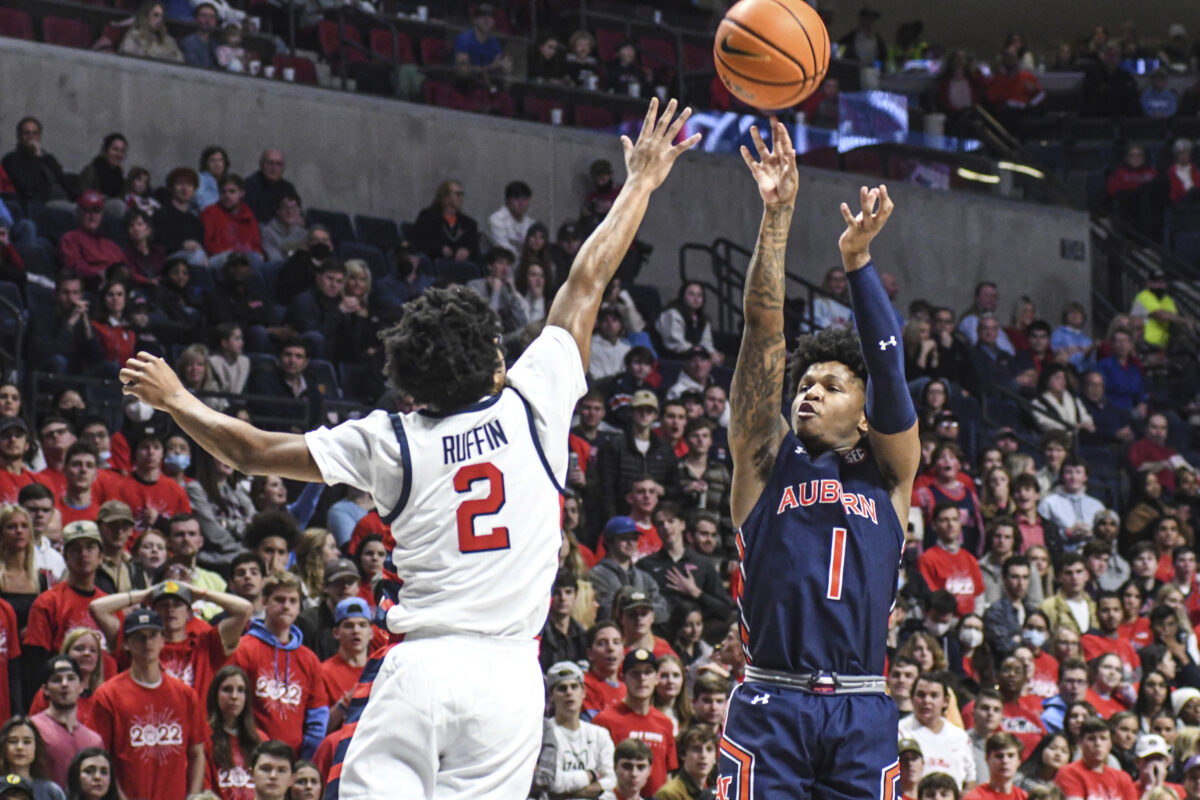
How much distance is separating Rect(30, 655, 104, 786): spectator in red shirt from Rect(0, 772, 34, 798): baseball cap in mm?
446

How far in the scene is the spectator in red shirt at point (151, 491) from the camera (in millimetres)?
10984

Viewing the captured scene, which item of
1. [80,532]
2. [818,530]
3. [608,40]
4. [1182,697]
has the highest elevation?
[608,40]

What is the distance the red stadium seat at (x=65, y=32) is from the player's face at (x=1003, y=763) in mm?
10117

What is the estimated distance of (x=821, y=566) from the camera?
5.53m

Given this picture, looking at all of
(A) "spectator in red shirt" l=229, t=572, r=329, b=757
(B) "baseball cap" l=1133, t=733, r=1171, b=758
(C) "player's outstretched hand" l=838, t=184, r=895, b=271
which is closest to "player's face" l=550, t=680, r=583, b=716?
(A) "spectator in red shirt" l=229, t=572, r=329, b=757

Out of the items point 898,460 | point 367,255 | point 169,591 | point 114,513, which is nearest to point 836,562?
point 898,460

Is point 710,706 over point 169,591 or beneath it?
beneath

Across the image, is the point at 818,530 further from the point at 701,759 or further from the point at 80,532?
the point at 80,532

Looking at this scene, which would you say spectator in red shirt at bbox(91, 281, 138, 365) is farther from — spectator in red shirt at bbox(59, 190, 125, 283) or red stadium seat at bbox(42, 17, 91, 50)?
red stadium seat at bbox(42, 17, 91, 50)

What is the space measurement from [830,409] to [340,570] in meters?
4.93

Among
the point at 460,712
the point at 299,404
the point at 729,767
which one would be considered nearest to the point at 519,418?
the point at 460,712

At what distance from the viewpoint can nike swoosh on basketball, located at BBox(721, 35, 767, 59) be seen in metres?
7.02

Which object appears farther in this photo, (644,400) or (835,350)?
(644,400)

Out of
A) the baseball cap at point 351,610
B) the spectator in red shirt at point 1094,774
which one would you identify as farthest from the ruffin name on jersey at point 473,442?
the spectator in red shirt at point 1094,774
